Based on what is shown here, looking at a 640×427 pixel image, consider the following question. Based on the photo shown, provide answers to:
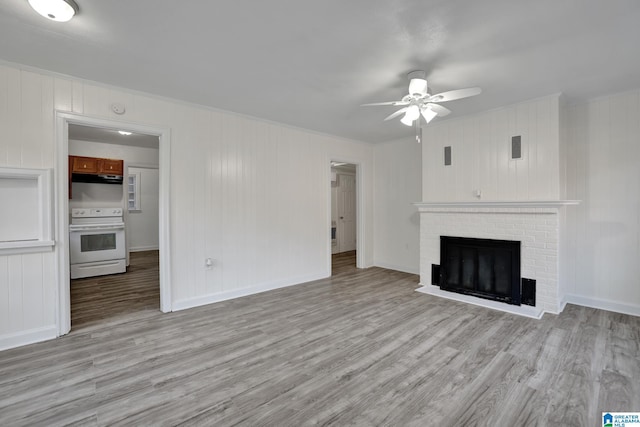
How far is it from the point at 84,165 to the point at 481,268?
7061 millimetres

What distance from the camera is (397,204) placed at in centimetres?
582

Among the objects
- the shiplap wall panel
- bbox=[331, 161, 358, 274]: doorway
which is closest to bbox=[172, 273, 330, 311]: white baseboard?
the shiplap wall panel

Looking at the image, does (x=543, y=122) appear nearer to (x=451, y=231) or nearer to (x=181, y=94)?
(x=451, y=231)

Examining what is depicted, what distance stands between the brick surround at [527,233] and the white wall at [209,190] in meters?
2.12

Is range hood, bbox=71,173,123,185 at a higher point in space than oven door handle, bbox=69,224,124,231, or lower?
higher

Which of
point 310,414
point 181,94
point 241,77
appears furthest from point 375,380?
point 181,94

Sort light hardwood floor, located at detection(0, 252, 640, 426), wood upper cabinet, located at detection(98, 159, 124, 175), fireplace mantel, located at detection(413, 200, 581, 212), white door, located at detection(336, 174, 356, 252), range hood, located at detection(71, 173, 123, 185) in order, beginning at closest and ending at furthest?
light hardwood floor, located at detection(0, 252, 640, 426)
fireplace mantel, located at detection(413, 200, 581, 212)
range hood, located at detection(71, 173, 123, 185)
wood upper cabinet, located at detection(98, 159, 124, 175)
white door, located at detection(336, 174, 356, 252)

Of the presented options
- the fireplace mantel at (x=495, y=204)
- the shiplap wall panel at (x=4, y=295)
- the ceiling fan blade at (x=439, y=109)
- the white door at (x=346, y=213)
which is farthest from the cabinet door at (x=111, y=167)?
the ceiling fan blade at (x=439, y=109)

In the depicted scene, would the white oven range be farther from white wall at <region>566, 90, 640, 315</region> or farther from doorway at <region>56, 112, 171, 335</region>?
white wall at <region>566, 90, 640, 315</region>

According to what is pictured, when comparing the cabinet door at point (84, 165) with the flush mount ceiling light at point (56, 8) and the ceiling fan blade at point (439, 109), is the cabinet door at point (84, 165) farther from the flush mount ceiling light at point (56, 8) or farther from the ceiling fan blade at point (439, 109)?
the ceiling fan blade at point (439, 109)

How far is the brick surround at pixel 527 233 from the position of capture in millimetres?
3502

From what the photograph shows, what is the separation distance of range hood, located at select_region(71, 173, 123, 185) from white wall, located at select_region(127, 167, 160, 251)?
1608mm

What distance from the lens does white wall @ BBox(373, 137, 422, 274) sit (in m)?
5.52

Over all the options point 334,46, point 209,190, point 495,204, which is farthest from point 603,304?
point 209,190
